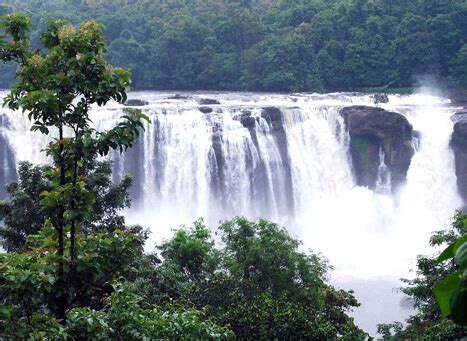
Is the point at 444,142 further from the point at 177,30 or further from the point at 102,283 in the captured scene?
the point at 102,283

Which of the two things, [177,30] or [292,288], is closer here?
[292,288]

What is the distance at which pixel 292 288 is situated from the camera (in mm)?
14867

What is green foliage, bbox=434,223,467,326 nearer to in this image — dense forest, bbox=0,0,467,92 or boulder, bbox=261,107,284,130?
boulder, bbox=261,107,284,130

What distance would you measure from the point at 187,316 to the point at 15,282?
177cm

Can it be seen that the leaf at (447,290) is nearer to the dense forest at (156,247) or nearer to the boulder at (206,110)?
the dense forest at (156,247)

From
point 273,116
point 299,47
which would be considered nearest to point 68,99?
point 273,116

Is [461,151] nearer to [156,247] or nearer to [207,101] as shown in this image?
[207,101]

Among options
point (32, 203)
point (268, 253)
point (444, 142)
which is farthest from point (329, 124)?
point (32, 203)

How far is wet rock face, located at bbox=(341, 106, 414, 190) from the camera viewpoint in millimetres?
31441

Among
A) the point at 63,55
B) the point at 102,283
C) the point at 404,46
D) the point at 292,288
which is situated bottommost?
the point at 292,288

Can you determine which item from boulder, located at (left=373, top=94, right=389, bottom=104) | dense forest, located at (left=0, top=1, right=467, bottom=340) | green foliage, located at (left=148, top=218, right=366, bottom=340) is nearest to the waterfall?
boulder, located at (left=373, top=94, right=389, bottom=104)

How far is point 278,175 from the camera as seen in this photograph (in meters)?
30.9

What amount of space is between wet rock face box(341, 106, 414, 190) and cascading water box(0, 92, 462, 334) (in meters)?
0.29

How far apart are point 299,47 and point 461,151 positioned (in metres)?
13.2
